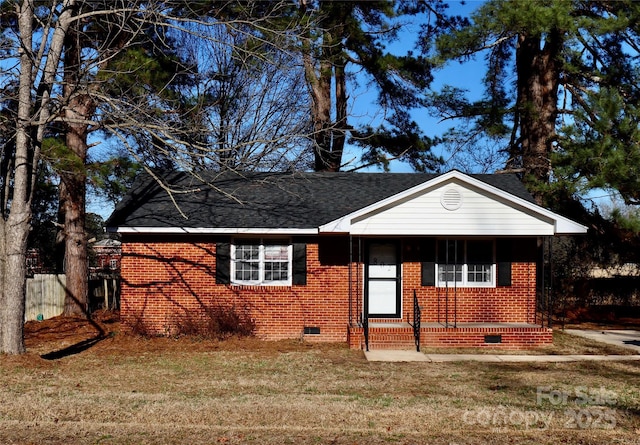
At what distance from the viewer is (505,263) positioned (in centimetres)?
1523

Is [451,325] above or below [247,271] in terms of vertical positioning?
below

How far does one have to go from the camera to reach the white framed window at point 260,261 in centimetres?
1508

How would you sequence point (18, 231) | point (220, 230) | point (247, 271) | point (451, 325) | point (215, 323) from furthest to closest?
point (247, 271)
point (451, 325)
point (215, 323)
point (220, 230)
point (18, 231)

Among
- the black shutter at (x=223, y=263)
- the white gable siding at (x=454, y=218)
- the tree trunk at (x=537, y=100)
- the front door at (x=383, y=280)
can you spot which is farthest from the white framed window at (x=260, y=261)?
the tree trunk at (x=537, y=100)

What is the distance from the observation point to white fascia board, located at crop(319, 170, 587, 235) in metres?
13.7

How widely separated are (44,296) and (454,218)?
13.0m

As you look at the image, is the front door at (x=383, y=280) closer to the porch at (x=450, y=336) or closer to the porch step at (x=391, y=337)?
the porch at (x=450, y=336)

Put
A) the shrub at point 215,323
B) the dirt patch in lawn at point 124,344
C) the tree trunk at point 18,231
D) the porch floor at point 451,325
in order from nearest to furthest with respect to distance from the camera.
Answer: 1. the tree trunk at point 18,231
2. the dirt patch in lawn at point 124,344
3. the porch floor at point 451,325
4. the shrub at point 215,323

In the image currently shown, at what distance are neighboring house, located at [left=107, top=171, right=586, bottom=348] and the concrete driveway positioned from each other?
182 centimetres

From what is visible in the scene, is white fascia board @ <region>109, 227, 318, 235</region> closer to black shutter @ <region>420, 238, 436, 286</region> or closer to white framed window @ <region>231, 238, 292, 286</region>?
white framed window @ <region>231, 238, 292, 286</region>

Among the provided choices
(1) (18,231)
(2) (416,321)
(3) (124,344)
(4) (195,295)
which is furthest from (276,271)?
(1) (18,231)

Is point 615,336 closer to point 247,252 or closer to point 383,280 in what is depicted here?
point 383,280

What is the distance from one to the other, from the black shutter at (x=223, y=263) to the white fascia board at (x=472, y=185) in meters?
2.51

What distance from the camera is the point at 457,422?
24.7 feet
